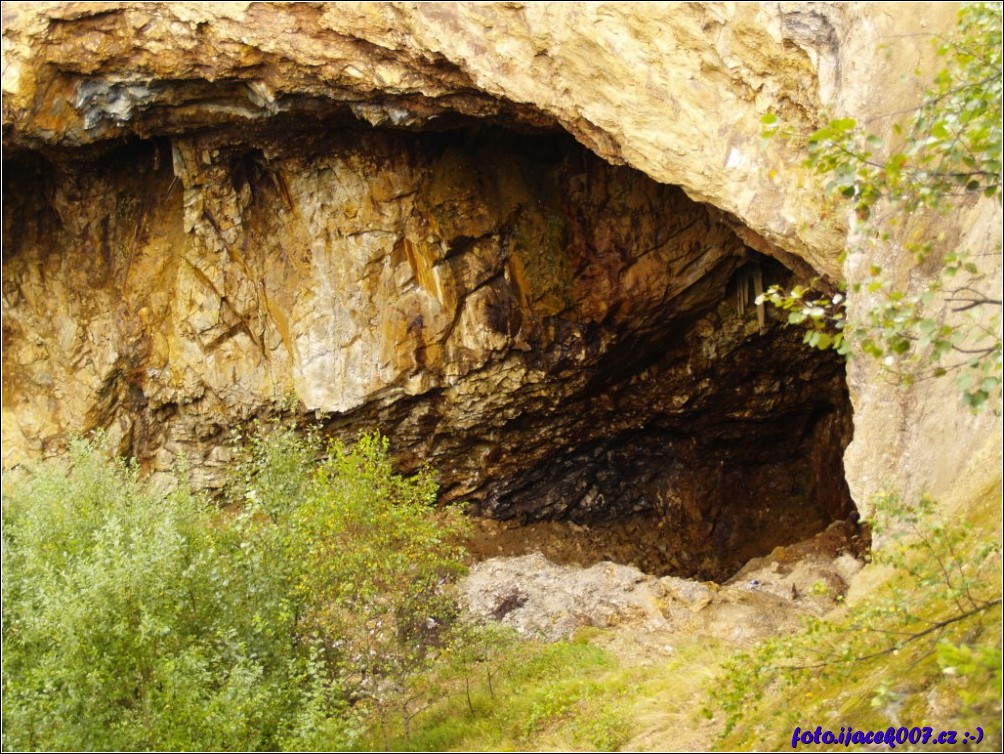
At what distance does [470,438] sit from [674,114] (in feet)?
28.3

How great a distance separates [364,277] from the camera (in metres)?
15.2

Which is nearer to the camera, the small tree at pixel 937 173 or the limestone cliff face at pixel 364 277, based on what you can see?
the small tree at pixel 937 173

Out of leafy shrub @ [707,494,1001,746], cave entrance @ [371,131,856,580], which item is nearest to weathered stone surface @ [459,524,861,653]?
cave entrance @ [371,131,856,580]

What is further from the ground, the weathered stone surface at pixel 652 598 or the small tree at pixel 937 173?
the small tree at pixel 937 173

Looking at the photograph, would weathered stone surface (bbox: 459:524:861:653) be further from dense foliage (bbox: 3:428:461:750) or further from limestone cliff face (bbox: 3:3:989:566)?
limestone cliff face (bbox: 3:3:989:566)

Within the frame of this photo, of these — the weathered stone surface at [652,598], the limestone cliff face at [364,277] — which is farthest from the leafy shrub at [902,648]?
the limestone cliff face at [364,277]

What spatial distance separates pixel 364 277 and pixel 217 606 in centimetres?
738

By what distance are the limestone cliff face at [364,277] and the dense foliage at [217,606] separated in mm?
4823

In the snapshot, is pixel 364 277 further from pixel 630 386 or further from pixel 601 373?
pixel 630 386

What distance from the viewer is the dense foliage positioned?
7773 millimetres

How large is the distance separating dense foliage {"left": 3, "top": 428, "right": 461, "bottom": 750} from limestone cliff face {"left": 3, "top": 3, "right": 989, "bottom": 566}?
482 centimetres

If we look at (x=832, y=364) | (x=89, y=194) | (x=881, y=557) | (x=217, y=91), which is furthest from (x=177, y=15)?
(x=832, y=364)

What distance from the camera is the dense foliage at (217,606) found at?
7773 millimetres

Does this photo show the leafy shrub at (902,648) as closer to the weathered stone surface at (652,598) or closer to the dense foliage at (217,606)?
the dense foliage at (217,606)
